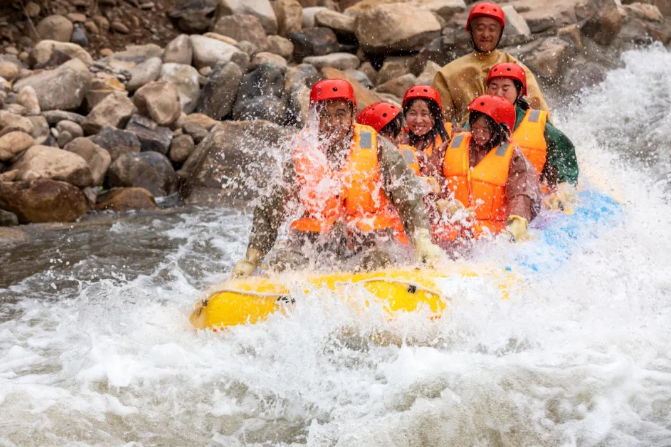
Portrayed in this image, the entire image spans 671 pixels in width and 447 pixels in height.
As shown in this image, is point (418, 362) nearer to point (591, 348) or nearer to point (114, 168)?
point (591, 348)

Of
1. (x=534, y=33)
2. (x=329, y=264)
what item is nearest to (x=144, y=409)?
(x=329, y=264)

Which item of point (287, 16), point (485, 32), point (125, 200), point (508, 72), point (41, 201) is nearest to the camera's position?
point (508, 72)

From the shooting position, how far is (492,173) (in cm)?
577

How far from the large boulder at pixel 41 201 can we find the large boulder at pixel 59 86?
81.0 inches

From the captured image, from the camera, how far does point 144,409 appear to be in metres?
4.44

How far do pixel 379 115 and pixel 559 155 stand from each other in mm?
1395

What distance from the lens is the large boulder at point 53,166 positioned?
9039 mm

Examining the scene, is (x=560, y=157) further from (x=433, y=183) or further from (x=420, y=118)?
(x=433, y=183)

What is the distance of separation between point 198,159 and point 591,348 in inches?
256

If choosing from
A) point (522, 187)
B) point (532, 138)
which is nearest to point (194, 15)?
point (532, 138)

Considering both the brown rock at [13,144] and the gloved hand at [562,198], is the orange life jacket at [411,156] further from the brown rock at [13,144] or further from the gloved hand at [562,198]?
the brown rock at [13,144]

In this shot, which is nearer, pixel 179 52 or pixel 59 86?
pixel 59 86

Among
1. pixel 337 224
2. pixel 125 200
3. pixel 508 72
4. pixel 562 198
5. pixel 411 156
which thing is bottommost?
pixel 125 200

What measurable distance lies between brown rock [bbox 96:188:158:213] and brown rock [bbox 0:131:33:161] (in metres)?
0.97
